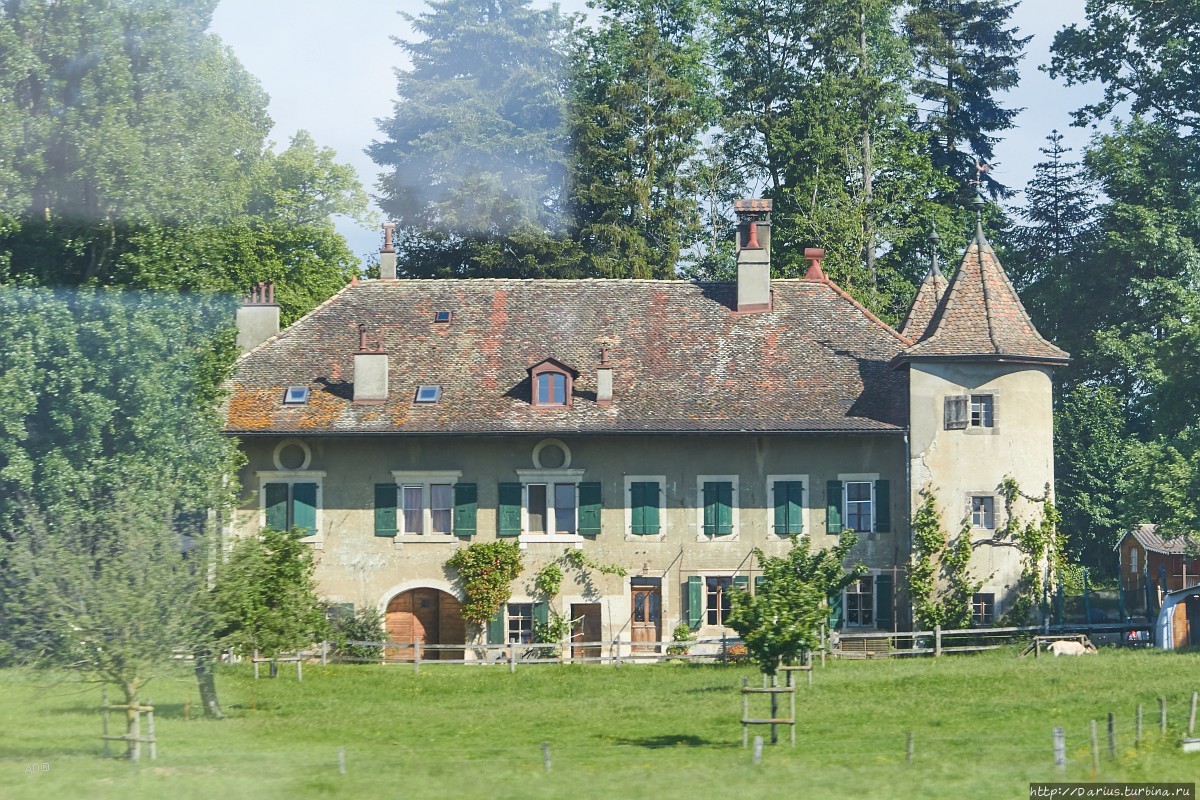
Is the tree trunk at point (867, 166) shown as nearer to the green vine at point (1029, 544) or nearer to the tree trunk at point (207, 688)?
the green vine at point (1029, 544)

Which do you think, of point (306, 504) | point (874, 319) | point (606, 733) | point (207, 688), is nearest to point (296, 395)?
point (306, 504)

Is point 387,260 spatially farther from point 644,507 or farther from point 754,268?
point 644,507

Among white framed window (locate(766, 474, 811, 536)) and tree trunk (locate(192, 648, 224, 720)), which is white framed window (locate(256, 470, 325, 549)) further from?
white framed window (locate(766, 474, 811, 536))

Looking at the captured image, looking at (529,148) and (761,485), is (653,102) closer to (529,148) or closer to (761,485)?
(529,148)

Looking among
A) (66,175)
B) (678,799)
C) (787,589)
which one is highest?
(66,175)

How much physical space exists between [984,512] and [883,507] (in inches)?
89.2

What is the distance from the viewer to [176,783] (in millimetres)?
25750

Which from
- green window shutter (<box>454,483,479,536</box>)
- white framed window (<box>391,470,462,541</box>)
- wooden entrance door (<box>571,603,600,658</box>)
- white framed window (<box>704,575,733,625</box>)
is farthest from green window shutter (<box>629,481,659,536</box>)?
white framed window (<box>391,470,462,541</box>)

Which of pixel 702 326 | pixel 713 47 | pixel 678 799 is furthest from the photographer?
pixel 713 47

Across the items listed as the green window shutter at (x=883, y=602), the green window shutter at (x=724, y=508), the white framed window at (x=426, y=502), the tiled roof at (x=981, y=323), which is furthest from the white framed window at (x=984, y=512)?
the white framed window at (x=426, y=502)

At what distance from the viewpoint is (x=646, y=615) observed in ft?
140

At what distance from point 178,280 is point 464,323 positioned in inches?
286

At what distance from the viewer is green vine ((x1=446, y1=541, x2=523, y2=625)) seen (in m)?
42.0

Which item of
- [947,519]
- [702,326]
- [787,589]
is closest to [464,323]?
[702,326]
